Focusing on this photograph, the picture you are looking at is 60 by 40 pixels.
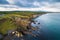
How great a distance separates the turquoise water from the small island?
214 millimetres

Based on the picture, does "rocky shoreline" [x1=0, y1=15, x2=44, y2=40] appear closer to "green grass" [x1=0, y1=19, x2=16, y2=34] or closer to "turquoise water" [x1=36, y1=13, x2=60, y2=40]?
"green grass" [x1=0, y1=19, x2=16, y2=34]

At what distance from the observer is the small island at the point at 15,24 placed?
3080mm

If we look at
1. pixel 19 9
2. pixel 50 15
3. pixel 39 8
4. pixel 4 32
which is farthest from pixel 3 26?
pixel 50 15

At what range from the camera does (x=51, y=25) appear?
10.5 ft

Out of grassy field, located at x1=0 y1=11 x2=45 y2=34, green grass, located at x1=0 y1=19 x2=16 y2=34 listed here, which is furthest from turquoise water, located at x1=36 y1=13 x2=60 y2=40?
green grass, located at x1=0 y1=19 x2=16 y2=34

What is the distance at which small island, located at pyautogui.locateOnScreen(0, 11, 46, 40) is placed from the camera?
3.08 m

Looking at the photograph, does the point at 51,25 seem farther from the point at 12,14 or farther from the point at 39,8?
the point at 12,14

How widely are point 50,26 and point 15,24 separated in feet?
3.23

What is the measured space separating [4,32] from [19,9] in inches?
30.9

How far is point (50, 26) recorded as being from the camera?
3.20 m

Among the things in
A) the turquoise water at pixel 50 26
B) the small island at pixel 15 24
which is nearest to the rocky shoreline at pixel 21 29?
the small island at pixel 15 24

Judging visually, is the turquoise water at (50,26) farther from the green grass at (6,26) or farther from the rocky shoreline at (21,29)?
the green grass at (6,26)

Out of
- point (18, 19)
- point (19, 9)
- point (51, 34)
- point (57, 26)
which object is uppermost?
point (19, 9)

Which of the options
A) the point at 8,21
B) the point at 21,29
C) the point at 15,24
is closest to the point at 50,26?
the point at 21,29
